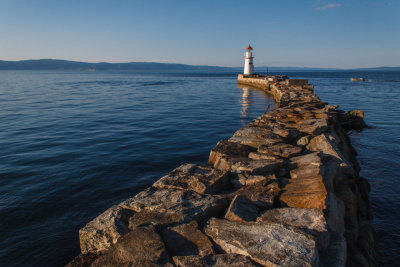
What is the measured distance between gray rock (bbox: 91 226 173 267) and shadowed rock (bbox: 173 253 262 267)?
13 centimetres

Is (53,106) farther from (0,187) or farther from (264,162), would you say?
(264,162)

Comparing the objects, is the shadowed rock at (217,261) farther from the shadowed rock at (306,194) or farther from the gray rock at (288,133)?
the gray rock at (288,133)

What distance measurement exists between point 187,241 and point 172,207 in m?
0.71

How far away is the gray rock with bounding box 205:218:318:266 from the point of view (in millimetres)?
2539

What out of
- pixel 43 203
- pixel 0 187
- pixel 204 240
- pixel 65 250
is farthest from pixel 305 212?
pixel 0 187

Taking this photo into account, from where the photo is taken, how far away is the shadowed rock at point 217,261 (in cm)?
252

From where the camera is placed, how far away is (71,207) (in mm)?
5574

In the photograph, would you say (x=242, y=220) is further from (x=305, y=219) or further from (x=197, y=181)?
(x=197, y=181)

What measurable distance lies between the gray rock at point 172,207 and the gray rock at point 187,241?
18 cm

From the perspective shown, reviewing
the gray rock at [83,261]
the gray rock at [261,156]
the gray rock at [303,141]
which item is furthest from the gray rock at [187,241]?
the gray rock at [303,141]

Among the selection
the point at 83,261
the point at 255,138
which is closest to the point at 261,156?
the point at 255,138

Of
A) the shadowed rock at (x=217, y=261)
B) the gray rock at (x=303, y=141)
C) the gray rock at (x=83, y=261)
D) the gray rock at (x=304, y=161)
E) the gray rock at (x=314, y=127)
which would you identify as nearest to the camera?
the shadowed rock at (x=217, y=261)

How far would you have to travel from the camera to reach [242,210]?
3479 millimetres

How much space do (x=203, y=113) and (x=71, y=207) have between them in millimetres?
12457
